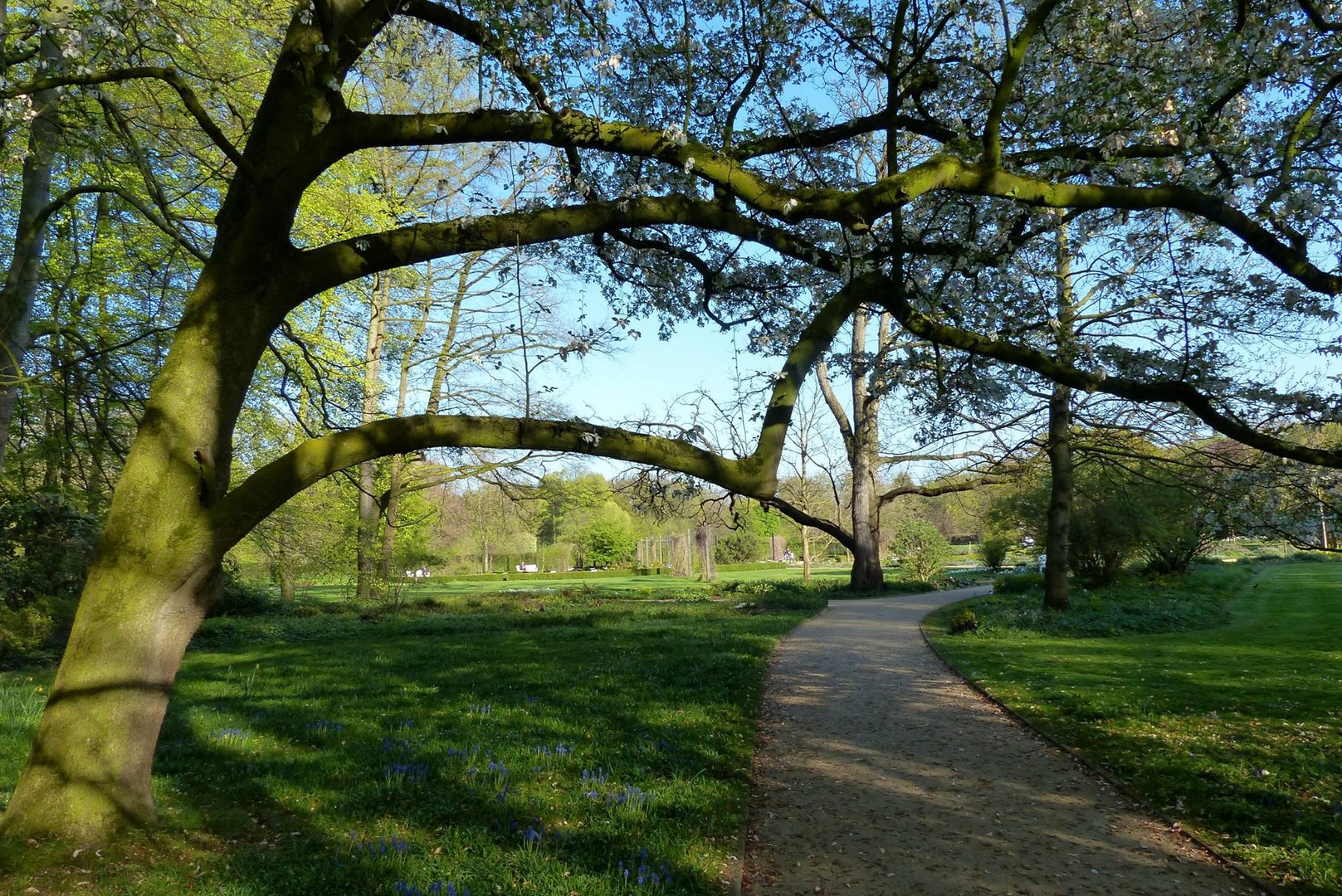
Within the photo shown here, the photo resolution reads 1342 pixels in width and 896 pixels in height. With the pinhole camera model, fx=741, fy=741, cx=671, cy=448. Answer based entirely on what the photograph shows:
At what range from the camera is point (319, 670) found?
408 inches

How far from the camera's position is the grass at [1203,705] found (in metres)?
4.73

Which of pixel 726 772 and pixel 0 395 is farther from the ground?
pixel 0 395

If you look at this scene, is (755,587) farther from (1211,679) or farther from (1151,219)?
(1151,219)

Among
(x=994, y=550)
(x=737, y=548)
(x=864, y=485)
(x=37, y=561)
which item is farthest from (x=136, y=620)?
(x=737, y=548)

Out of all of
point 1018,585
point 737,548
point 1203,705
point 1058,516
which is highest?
point 1058,516

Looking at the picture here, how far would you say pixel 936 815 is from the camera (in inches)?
198

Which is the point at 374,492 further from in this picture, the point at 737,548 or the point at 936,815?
A: the point at 737,548

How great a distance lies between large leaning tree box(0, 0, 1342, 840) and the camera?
3.96 m

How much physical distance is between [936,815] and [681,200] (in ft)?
14.6

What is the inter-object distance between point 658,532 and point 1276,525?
50.8 metres

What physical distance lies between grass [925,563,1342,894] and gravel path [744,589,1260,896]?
0.40m

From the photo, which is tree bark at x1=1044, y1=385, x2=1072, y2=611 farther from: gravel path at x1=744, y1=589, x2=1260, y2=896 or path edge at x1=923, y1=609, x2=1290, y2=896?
gravel path at x1=744, y1=589, x2=1260, y2=896

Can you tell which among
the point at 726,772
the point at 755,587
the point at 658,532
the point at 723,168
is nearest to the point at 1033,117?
the point at 723,168

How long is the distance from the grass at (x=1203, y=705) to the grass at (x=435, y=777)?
121 inches
